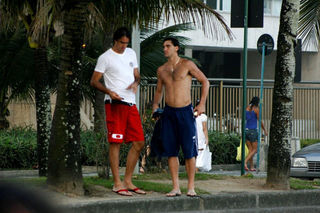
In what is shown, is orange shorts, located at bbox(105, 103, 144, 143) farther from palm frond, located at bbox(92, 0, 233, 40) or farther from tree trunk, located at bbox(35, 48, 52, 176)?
tree trunk, located at bbox(35, 48, 52, 176)

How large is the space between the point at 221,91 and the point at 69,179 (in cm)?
1370

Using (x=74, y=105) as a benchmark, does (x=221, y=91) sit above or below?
above

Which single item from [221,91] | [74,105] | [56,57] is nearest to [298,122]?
[221,91]

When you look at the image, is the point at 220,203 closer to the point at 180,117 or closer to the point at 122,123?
the point at 180,117

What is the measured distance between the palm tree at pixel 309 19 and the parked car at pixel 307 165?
2941 millimetres

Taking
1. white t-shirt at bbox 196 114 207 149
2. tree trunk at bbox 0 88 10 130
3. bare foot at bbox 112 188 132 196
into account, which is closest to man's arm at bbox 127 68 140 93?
bare foot at bbox 112 188 132 196

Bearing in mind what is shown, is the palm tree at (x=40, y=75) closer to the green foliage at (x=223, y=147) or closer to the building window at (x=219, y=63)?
the green foliage at (x=223, y=147)

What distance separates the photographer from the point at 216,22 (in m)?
10.0

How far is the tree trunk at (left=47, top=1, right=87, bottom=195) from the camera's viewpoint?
755 cm

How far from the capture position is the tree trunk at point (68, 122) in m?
7.55

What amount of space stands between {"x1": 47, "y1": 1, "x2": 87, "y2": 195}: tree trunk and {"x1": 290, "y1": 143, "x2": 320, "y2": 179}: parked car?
20.9ft

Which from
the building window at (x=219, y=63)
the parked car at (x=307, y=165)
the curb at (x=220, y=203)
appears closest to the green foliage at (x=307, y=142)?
the parked car at (x=307, y=165)

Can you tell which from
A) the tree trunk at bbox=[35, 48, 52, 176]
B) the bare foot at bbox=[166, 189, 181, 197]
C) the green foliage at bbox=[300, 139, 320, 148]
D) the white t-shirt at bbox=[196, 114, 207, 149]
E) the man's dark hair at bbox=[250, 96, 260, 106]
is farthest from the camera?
the green foliage at bbox=[300, 139, 320, 148]

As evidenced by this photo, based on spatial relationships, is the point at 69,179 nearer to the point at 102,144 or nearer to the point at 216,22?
the point at 102,144
